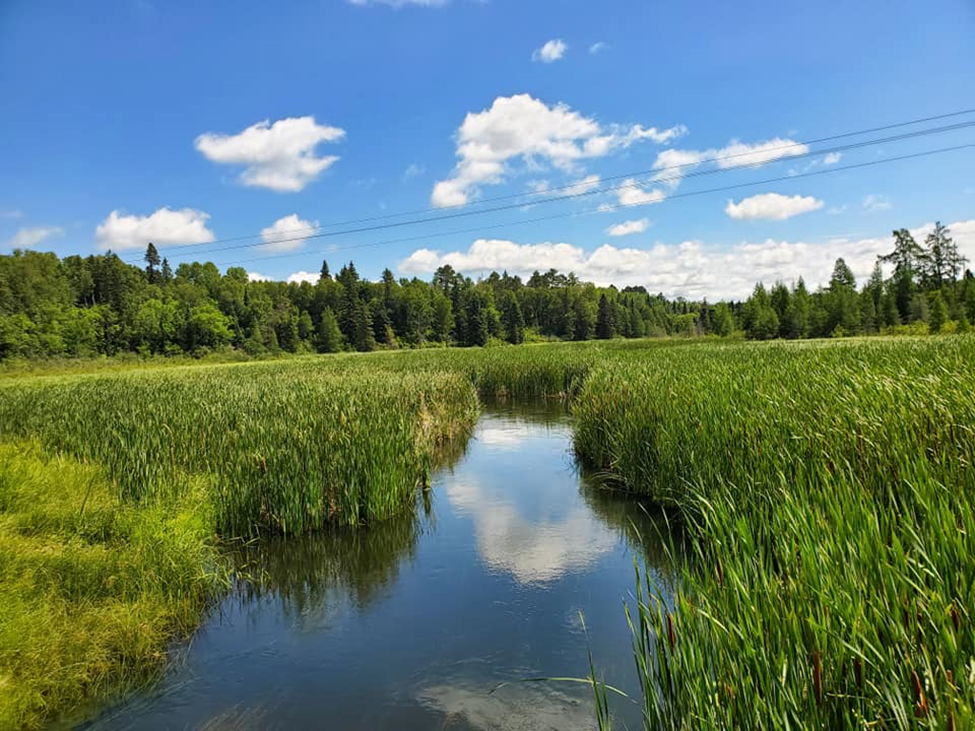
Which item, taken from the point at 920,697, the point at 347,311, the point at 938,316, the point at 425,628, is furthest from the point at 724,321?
the point at 920,697

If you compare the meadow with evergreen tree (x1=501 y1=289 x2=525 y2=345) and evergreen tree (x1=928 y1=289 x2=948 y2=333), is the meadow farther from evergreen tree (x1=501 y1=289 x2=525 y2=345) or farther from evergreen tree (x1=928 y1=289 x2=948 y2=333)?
evergreen tree (x1=501 y1=289 x2=525 y2=345)

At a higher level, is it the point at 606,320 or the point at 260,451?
the point at 606,320

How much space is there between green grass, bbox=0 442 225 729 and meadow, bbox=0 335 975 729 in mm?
26

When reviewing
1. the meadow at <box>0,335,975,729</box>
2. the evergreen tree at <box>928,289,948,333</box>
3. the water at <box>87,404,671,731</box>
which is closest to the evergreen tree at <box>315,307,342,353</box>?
the meadow at <box>0,335,975,729</box>

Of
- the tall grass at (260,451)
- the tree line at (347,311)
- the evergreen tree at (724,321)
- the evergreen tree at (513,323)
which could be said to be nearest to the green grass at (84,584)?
the tall grass at (260,451)

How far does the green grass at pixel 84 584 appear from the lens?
4203mm

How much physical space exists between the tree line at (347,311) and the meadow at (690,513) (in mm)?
42617

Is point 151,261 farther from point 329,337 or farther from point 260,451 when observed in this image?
point 260,451

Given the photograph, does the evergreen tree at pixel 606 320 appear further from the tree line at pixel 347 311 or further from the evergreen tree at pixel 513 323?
the evergreen tree at pixel 513 323

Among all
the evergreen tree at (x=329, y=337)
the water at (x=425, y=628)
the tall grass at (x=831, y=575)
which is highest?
the evergreen tree at (x=329, y=337)

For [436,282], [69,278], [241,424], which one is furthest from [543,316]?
[241,424]

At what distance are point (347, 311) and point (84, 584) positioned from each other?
80.2 m

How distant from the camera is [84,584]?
5.14 metres

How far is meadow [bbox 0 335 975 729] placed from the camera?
7.78 feet
